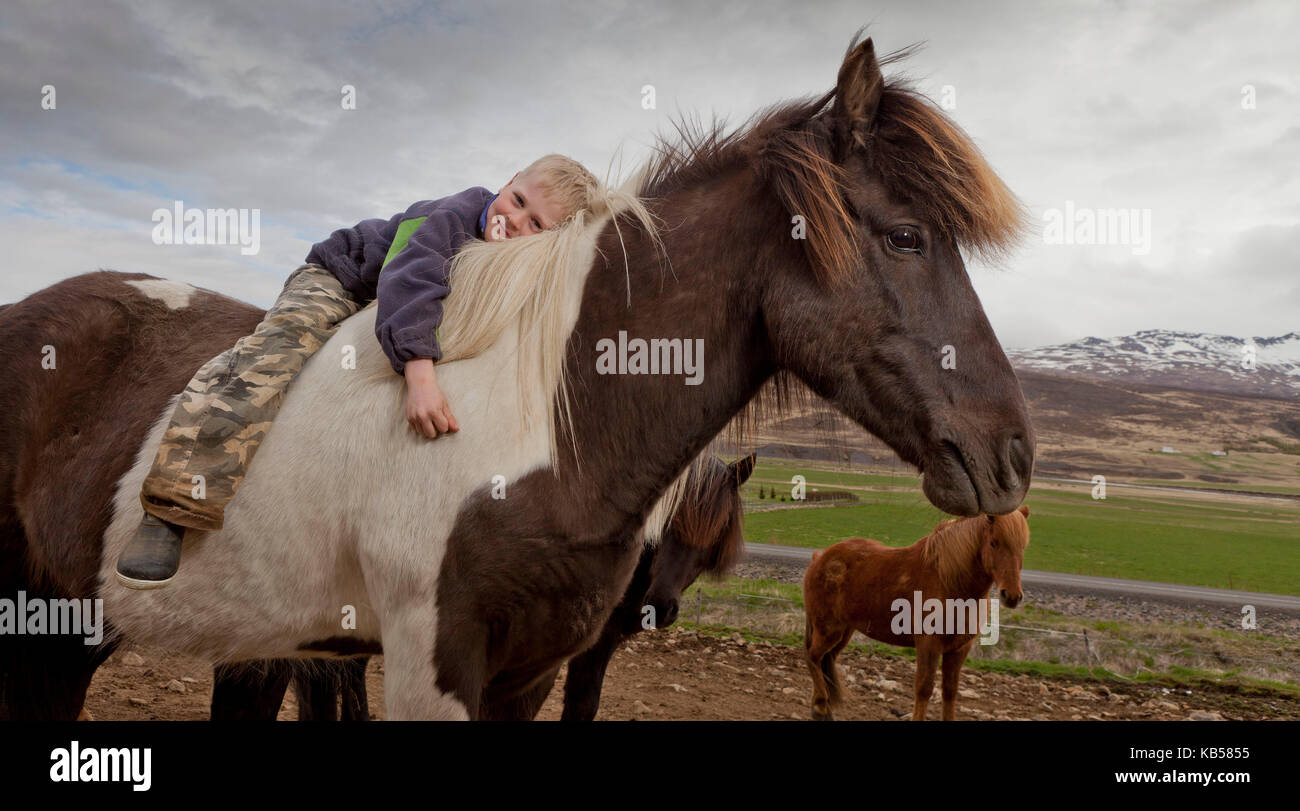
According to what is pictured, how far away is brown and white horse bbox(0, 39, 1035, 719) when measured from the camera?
6.13ft

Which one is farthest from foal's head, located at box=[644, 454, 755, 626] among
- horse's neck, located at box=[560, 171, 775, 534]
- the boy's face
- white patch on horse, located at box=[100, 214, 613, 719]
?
white patch on horse, located at box=[100, 214, 613, 719]

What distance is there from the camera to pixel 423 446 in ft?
6.37

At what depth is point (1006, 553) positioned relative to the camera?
6.23 m

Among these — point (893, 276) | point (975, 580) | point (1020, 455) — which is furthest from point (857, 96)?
point (975, 580)

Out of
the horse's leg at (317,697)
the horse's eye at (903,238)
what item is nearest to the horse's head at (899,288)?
the horse's eye at (903,238)

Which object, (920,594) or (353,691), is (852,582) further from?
(353,691)

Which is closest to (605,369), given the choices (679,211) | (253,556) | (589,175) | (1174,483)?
(679,211)

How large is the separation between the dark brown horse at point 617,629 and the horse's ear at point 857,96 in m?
1.75

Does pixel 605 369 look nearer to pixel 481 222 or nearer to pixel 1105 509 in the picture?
pixel 481 222

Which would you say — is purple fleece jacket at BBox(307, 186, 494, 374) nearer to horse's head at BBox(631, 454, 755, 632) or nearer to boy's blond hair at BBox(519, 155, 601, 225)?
boy's blond hair at BBox(519, 155, 601, 225)

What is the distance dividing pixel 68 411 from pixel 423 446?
167 centimetres

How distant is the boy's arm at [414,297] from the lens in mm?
1994

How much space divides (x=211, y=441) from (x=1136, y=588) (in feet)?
136

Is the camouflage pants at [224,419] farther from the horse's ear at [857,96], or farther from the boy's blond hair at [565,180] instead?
the horse's ear at [857,96]
